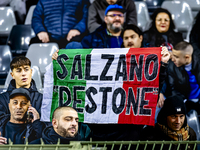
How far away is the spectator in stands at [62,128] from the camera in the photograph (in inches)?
106

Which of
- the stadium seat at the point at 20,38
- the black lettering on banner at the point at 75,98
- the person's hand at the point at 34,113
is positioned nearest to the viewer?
the black lettering on banner at the point at 75,98

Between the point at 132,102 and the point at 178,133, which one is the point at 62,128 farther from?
the point at 178,133

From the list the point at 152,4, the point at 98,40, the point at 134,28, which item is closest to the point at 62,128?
the point at 98,40

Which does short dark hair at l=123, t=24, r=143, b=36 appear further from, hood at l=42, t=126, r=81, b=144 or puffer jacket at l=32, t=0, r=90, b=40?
hood at l=42, t=126, r=81, b=144

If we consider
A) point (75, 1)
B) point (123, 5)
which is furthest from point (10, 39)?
point (123, 5)

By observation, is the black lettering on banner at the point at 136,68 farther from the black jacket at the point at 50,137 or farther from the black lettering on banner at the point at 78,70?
the black jacket at the point at 50,137

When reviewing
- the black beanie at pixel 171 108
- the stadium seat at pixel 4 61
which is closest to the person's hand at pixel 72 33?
the stadium seat at pixel 4 61

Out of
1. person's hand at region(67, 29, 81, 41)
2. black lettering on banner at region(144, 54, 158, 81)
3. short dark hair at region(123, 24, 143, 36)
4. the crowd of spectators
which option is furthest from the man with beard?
black lettering on banner at region(144, 54, 158, 81)

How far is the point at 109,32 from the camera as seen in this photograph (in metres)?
3.31

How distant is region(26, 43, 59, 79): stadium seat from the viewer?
3244 millimetres

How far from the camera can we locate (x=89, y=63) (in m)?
2.72

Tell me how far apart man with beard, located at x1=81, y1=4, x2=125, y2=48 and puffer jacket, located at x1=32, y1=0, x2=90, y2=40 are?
322mm

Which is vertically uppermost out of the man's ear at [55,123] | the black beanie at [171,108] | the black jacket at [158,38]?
the black jacket at [158,38]

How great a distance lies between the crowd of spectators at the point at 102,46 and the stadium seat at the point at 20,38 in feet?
0.69
